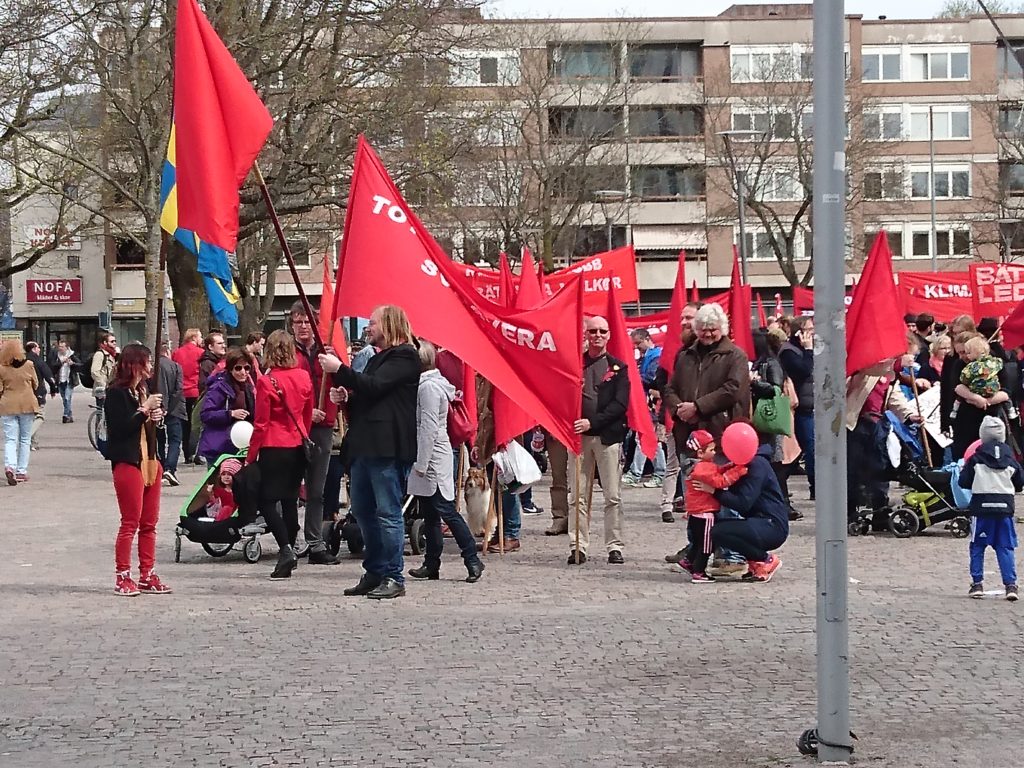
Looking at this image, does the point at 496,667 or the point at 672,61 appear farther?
the point at 672,61

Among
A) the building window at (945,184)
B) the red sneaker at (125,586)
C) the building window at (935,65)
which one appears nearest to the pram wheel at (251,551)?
the red sneaker at (125,586)

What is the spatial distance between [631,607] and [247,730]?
3927 millimetres

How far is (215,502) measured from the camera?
522 inches

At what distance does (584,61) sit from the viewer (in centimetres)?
5800

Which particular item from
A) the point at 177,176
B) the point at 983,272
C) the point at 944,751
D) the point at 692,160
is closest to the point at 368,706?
the point at 944,751

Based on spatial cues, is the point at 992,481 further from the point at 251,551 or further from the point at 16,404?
the point at 16,404

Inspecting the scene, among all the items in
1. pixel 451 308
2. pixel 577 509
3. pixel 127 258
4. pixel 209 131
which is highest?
pixel 127 258

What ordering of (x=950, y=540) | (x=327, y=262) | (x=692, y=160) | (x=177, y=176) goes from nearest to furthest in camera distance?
(x=177, y=176)
(x=950, y=540)
(x=327, y=262)
(x=692, y=160)

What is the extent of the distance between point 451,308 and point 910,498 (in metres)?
5.35

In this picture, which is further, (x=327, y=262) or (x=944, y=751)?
(x=327, y=262)

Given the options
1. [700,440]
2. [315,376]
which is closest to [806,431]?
[700,440]

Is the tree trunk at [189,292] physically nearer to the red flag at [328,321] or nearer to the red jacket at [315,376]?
the red flag at [328,321]

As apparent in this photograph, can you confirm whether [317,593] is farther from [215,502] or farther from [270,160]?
[270,160]

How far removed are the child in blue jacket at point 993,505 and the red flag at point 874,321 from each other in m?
0.89
